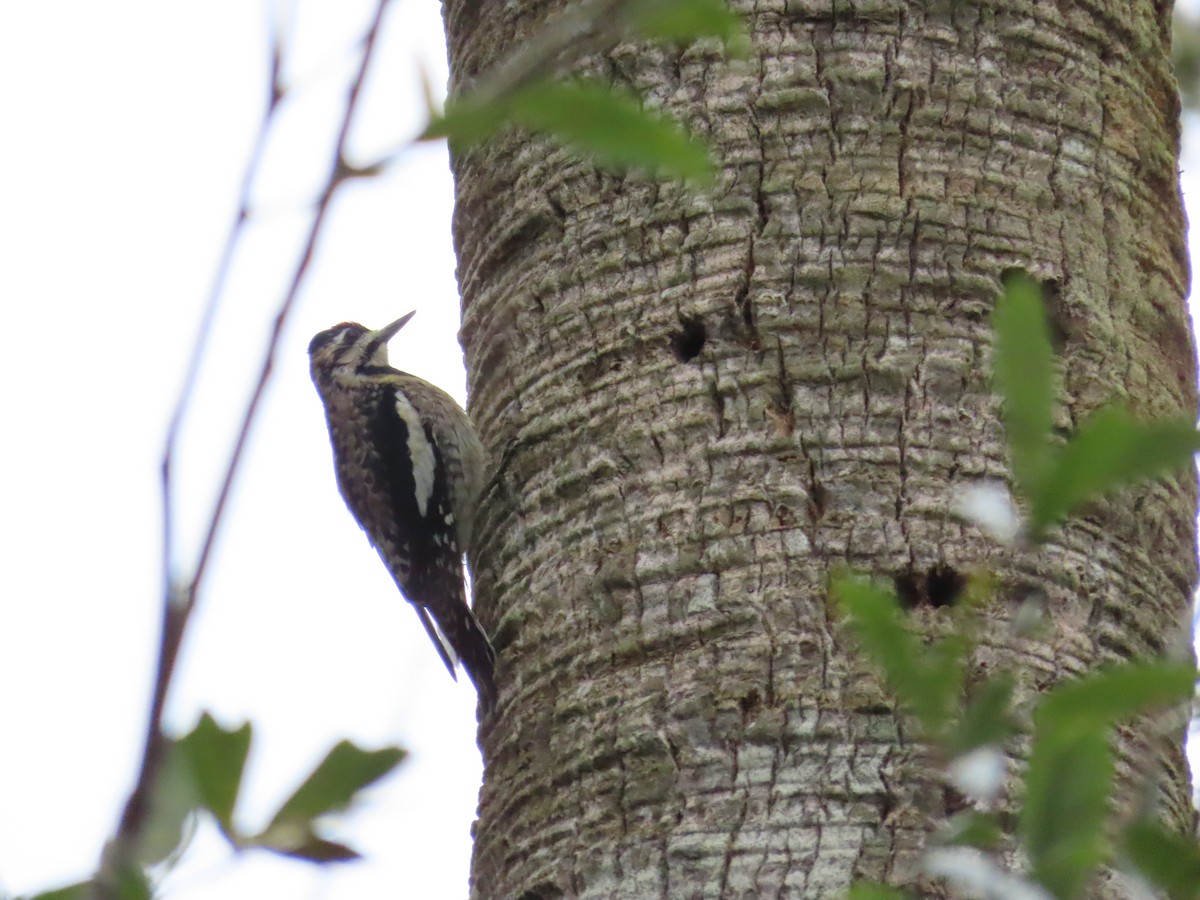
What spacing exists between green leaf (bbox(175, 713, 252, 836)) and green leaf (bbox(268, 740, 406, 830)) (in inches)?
1.1

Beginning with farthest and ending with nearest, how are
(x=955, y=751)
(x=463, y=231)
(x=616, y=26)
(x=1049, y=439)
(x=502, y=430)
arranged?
(x=463, y=231) < (x=502, y=430) < (x=1049, y=439) < (x=955, y=751) < (x=616, y=26)

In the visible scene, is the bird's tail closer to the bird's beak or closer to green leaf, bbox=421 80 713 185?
the bird's beak

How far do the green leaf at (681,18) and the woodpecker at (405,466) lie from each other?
2.44m

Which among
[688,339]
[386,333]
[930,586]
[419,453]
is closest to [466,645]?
[688,339]

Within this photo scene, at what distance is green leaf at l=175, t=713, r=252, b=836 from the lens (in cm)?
94

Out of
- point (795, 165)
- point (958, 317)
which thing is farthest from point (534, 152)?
point (958, 317)

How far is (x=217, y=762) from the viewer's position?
3.10 ft

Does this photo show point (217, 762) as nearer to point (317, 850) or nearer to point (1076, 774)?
point (317, 850)

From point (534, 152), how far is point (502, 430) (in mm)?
528

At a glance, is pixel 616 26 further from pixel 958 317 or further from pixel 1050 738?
pixel 958 317

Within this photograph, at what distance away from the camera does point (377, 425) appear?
4.93m

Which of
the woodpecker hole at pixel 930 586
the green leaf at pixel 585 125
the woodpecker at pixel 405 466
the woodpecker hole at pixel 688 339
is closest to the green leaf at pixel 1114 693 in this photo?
the green leaf at pixel 585 125

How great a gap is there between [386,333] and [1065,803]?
4.65 meters

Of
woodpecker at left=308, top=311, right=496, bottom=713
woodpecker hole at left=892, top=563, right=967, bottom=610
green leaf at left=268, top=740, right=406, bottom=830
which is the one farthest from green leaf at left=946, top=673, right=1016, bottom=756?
woodpecker at left=308, top=311, right=496, bottom=713
